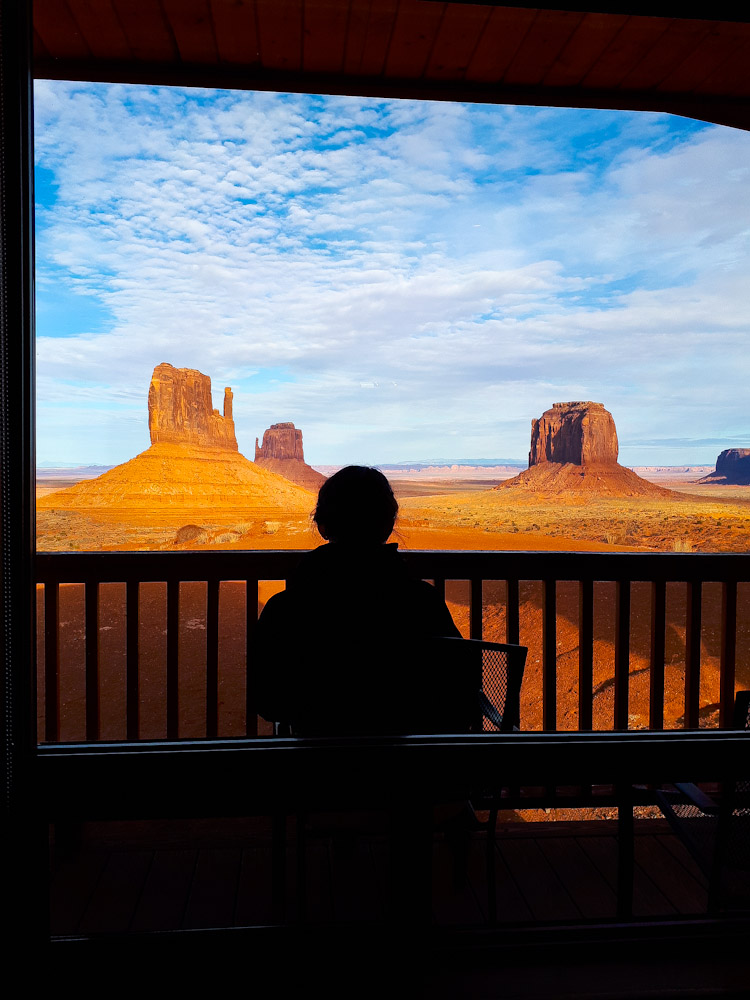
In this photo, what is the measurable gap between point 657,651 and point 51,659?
2209mm

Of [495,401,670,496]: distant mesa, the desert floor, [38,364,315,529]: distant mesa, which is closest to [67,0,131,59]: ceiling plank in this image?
the desert floor

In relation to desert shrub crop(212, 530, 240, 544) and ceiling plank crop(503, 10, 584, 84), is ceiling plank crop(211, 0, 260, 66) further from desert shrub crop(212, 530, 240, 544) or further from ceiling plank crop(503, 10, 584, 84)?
desert shrub crop(212, 530, 240, 544)

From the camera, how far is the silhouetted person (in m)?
1.26

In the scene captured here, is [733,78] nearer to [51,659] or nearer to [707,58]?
[707,58]

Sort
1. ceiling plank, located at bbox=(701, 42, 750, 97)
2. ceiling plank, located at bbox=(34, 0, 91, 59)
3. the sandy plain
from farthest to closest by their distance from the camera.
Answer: the sandy plain → ceiling plank, located at bbox=(701, 42, 750, 97) → ceiling plank, located at bbox=(34, 0, 91, 59)

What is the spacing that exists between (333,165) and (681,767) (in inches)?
987

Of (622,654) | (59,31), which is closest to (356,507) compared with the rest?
(622,654)

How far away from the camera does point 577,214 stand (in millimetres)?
24391

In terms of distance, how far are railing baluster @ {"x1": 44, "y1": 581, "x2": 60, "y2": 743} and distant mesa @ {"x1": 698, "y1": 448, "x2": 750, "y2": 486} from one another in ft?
73.9

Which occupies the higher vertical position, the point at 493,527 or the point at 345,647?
the point at 345,647

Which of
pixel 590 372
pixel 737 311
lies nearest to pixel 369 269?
pixel 590 372

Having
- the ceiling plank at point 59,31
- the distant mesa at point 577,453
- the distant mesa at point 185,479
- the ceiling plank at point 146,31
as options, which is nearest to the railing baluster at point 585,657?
the ceiling plank at point 146,31

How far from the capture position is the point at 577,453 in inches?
1156

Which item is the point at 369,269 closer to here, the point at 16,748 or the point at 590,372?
the point at 590,372
